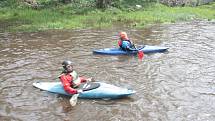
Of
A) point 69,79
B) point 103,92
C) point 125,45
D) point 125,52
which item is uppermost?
point 125,45

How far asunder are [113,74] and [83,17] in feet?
38.7

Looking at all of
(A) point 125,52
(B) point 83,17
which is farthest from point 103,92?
(B) point 83,17

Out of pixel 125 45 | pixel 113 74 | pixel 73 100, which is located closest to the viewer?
pixel 73 100

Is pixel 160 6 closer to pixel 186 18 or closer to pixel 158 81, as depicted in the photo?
pixel 186 18

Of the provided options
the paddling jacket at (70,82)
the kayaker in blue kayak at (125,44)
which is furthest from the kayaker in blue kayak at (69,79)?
the kayaker in blue kayak at (125,44)

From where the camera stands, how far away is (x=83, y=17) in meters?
24.9

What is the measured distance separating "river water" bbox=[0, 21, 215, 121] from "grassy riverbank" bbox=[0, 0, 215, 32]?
1602mm

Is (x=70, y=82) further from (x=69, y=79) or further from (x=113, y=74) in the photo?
(x=113, y=74)

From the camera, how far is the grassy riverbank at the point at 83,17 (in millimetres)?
22859

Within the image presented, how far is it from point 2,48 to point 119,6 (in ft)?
40.1

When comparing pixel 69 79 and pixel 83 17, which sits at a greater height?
pixel 83 17

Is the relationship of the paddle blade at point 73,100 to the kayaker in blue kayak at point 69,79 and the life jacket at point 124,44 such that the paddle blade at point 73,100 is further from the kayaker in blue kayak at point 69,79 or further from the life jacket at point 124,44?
the life jacket at point 124,44

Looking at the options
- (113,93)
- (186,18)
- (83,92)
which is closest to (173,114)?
(113,93)

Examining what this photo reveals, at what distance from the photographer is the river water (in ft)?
33.6
